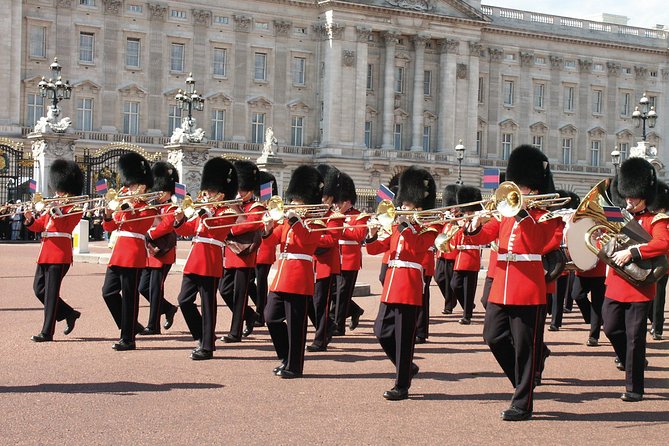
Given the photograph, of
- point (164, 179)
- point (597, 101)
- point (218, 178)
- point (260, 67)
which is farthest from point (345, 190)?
point (597, 101)

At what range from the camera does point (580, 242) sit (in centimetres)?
785

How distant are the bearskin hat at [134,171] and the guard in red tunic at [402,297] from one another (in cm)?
307

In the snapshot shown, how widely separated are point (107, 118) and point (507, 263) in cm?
3720

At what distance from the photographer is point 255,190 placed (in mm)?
10617

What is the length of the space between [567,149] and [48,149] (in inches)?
1416

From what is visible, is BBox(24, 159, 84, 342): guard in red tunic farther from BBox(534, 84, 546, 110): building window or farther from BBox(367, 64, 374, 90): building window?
BBox(534, 84, 546, 110): building window

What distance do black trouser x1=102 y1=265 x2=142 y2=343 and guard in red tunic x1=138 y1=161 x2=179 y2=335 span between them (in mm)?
537

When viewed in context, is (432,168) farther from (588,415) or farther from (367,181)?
(588,415)

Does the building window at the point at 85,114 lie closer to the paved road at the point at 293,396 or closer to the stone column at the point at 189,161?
the stone column at the point at 189,161

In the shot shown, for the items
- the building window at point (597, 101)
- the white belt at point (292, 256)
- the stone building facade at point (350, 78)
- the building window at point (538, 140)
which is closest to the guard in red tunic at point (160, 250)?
the white belt at point (292, 256)

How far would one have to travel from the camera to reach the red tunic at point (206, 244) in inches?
361

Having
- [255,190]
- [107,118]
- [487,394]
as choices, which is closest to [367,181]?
[107,118]

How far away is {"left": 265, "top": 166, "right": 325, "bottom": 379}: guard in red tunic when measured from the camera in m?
8.30

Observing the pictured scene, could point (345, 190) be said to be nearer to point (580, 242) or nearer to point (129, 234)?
point (129, 234)
